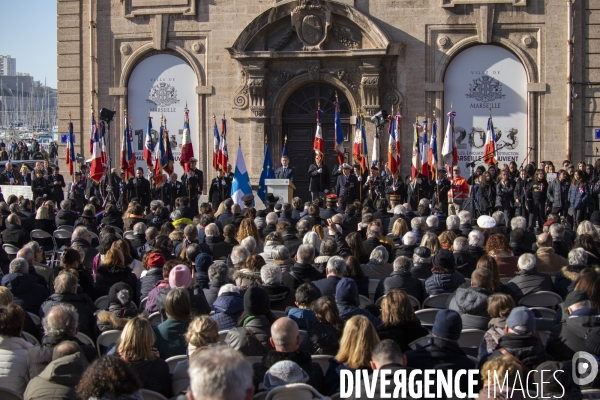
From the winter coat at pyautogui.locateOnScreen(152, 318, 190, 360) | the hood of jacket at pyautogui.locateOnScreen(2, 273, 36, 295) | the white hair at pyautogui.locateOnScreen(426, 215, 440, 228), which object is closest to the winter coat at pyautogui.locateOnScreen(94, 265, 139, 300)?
the hood of jacket at pyautogui.locateOnScreen(2, 273, 36, 295)

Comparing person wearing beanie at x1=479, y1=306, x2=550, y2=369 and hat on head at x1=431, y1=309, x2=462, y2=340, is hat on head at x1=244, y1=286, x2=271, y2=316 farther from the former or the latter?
person wearing beanie at x1=479, y1=306, x2=550, y2=369

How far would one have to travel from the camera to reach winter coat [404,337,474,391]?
6082 mm

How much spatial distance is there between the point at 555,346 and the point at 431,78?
593 inches

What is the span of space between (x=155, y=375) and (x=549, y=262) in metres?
5.59

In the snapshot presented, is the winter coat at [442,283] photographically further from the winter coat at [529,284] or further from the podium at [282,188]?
the podium at [282,188]

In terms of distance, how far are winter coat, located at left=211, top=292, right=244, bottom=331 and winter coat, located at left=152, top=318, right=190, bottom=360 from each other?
51cm

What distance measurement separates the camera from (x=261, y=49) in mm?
21750

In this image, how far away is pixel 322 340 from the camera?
22.4 ft

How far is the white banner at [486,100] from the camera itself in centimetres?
2100

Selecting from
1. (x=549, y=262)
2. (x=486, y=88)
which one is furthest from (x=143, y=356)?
(x=486, y=88)

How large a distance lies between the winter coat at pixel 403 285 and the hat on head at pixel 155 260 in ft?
8.00

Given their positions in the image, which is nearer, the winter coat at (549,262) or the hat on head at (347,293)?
the hat on head at (347,293)

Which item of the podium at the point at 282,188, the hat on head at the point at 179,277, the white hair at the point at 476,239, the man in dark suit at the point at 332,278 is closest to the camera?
the hat on head at the point at 179,277

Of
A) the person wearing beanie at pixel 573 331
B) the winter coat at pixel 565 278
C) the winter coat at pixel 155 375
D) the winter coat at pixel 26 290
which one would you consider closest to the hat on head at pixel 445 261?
the winter coat at pixel 565 278
